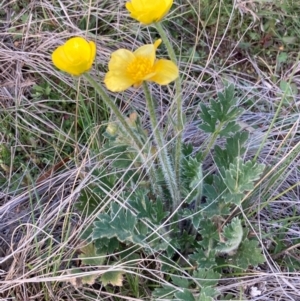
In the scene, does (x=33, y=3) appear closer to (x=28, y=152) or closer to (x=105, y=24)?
(x=105, y=24)

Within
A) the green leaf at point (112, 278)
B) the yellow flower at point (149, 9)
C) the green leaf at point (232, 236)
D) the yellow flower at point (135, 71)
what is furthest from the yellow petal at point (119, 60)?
the green leaf at point (112, 278)

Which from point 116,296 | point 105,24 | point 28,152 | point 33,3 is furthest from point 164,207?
point 33,3

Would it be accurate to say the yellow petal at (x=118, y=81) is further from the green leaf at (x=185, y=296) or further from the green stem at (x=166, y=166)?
the green leaf at (x=185, y=296)

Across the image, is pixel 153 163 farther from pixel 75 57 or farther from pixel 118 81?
pixel 75 57

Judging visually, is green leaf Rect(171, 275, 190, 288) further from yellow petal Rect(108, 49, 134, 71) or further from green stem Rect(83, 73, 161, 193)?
yellow petal Rect(108, 49, 134, 71)

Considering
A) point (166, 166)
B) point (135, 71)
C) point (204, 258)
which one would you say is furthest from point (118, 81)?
point (204, 258)
